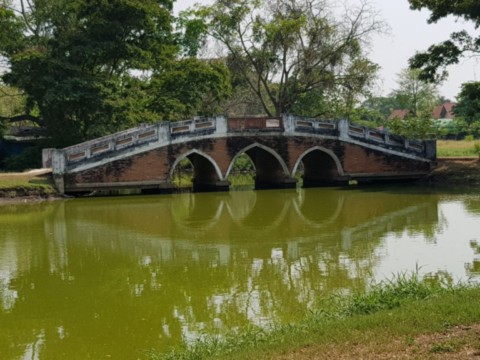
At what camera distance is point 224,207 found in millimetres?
16281

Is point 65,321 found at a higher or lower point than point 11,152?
lower

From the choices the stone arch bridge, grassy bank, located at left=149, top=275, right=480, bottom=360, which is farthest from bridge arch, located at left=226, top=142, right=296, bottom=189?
grassy bank, located at left=149, top=275, right=480, bottom=360

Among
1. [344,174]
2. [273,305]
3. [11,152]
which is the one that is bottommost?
[273,305]

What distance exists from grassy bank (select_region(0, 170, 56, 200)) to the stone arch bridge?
0.43 meters

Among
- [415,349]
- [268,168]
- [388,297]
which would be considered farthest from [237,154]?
[415,349]

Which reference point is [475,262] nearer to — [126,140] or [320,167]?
[126,140]

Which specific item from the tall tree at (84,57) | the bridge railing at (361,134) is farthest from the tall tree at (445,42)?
the tall tree at (84,57)

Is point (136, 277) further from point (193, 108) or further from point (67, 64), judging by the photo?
point (193, 108)

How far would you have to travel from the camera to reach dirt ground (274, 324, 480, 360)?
3934 mm

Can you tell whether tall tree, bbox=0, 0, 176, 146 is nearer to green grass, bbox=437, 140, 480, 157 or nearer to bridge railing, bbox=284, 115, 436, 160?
bridge railing, bbox=284, 115, 436, 160

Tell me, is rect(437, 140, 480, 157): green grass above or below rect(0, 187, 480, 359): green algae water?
above

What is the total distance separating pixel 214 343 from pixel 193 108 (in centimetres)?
2032

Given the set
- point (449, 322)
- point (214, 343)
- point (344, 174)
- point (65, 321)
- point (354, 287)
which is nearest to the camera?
point (449, 322)

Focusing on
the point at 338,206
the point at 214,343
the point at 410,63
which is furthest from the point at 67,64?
the point at 214,343
